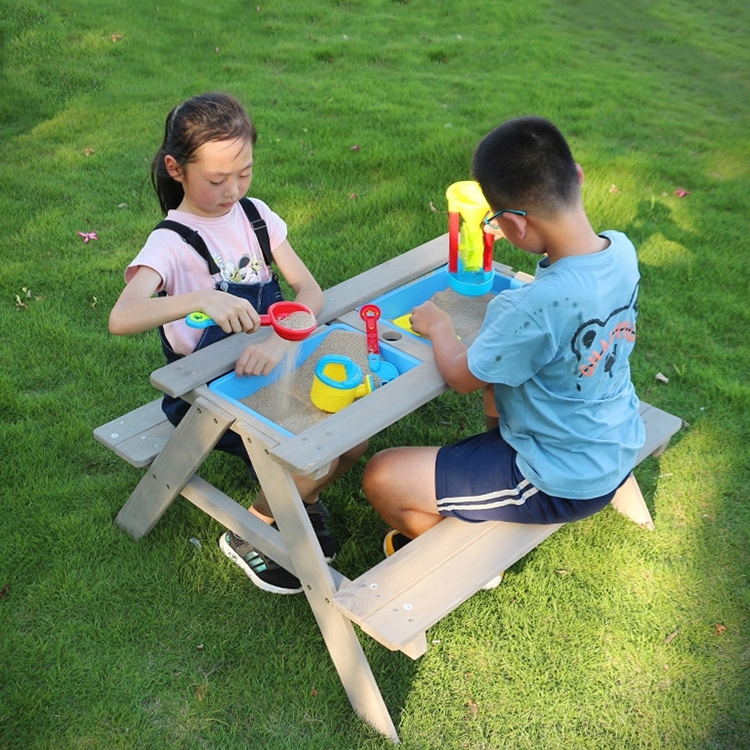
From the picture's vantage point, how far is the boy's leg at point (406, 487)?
7.86 ft

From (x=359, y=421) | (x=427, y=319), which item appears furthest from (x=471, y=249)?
(x=359, y=421)

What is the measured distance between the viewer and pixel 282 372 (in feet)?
8.46

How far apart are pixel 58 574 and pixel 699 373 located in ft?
9.26

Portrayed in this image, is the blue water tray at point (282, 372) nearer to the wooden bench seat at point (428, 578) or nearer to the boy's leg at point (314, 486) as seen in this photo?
the boy's leg at point (314, 486)

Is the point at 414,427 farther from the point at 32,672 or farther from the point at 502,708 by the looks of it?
the point at 32,672

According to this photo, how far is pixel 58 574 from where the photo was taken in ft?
9.06

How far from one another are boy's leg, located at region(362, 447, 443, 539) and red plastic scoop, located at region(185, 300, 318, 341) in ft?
1.54

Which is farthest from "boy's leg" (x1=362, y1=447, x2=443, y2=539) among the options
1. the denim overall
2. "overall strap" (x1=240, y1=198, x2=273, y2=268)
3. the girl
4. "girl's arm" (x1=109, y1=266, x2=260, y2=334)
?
"overall strap" (x1=240, y1=198, x2=273, y2=268)

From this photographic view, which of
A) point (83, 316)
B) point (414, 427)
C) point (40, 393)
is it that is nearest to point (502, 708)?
point (414, 427)

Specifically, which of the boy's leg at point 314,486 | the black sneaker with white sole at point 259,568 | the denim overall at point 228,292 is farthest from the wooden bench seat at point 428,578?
the denim overall at point 228,292

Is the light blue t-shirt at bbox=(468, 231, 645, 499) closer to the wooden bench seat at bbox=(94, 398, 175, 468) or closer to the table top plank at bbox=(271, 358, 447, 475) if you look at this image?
the table top plank at bbox=(271, 358, 447, 475)

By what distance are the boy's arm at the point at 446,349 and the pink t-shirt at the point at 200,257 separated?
614 millimetres

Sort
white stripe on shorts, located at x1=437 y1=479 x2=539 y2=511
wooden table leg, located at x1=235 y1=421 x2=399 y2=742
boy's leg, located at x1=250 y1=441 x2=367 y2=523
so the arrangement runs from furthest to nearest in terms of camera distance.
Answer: boy's leg, located at x1=250 y1=441 x2=367 y2=523
white stripe on shorts, located at x1=437 y1=479 x2=539 y2=511
wooden table leg, located at x1=235 y1=421 x2=399 y2=742

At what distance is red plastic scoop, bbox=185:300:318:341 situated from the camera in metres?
2.35
